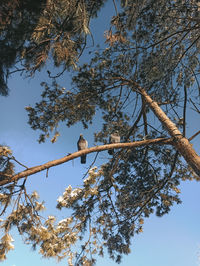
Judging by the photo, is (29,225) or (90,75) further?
(90,75)

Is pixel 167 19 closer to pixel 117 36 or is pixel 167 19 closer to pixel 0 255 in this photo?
pixel 117 36

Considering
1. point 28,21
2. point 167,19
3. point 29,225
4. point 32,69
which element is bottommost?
point 29,225

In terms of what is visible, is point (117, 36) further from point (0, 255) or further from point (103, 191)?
point (0, 255)

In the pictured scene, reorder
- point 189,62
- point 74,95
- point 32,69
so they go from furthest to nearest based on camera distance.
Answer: point 74,95, point 189,62, point 32,69

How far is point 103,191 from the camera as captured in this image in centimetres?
488

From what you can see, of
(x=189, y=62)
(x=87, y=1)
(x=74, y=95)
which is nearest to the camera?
(x=87, y=1)

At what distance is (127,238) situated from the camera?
16.0 feet

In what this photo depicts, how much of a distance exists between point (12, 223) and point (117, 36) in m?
3.78

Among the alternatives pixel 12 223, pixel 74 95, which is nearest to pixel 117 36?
pixel 74 95

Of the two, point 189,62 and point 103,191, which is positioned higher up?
point 189,62

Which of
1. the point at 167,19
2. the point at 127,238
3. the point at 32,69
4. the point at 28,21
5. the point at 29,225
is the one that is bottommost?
the point at 127,238

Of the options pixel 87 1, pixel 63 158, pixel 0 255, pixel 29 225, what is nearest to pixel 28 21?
pixel 87 1

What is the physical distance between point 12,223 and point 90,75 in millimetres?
3411

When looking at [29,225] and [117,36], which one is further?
[117,36]
